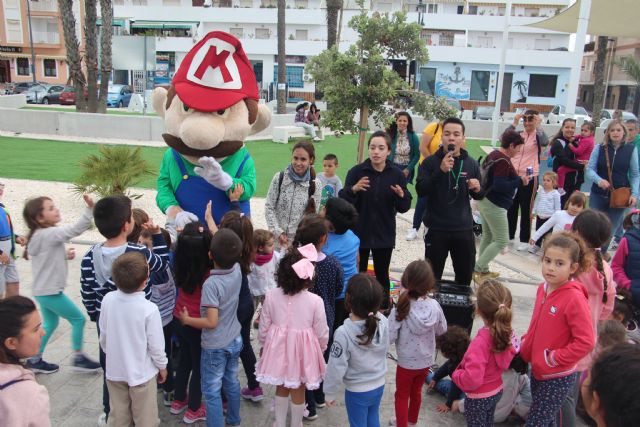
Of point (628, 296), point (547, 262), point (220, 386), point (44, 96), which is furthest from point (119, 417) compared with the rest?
point (44, 96)

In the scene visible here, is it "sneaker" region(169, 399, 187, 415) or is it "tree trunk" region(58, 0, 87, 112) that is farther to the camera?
"tree trunk" region(58, 0, 87, 112)

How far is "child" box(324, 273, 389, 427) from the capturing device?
2969 mm

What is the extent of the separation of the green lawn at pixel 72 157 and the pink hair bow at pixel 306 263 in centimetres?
728

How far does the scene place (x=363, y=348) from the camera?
3.03 m

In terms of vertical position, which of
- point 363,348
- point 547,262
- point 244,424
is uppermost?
point 547,262

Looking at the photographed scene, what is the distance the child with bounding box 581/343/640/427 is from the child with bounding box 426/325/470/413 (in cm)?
222

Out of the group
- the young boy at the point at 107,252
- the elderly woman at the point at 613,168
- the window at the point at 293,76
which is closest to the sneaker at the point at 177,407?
the young boy at the point at 107,252

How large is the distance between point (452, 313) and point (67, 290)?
3900 millimetres

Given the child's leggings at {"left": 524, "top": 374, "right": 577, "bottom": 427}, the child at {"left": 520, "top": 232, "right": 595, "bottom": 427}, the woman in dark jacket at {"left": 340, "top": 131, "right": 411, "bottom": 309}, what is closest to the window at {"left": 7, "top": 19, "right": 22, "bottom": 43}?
the woman in dark jacket at {"left": 340, "top": 131, "right": 411, "bottom": 309}

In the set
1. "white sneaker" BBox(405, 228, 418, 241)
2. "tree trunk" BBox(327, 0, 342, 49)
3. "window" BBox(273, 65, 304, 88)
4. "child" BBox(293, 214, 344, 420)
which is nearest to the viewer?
"child" BBox(293, 214, 344, 420)

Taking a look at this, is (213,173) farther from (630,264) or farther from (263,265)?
(630,264)

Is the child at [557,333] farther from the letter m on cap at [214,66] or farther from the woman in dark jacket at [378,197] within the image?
the letter m on cap at [214,66]

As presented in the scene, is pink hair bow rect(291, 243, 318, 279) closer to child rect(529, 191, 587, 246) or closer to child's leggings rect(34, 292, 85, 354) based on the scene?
child's leggings rect(34, 292, 85, 354)

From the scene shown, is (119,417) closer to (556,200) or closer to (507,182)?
(507,182)
